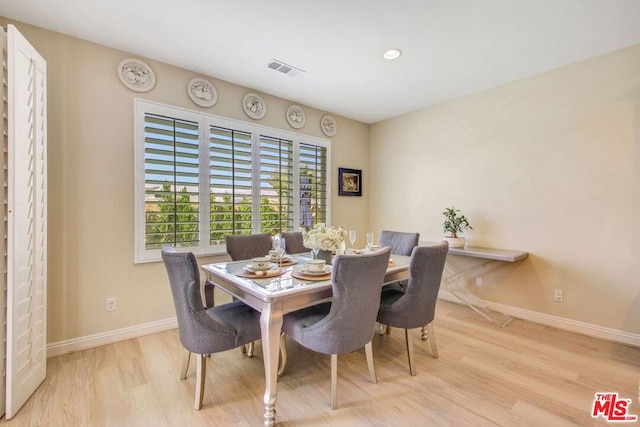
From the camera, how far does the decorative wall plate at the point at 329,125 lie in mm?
4191

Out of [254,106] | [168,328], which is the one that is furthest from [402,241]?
[168,328]

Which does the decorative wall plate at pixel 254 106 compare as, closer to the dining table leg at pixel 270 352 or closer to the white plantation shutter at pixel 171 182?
the white plantation shutter at pixel 171 182

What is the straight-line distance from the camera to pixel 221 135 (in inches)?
125

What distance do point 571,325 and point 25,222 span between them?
4672 millimetres

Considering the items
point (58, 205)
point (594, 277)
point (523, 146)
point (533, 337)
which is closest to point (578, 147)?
point (523, 146)

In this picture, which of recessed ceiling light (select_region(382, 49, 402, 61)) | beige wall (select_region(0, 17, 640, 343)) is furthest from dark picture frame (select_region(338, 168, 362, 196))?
recessed ceiling light (select_region(382, 49, 402, 61))

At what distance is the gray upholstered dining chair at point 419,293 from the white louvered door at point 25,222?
2.40m

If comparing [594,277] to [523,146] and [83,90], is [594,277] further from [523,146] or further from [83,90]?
[83,90]

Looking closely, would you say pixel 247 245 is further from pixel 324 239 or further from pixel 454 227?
pixel 454 227

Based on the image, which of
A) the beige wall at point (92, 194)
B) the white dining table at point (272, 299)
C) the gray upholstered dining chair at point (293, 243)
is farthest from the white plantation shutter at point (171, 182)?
the white dining table at point (272, 299)

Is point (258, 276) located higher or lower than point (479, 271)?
higher

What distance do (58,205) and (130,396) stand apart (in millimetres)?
1657

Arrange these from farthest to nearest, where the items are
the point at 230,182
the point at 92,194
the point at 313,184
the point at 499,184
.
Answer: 1. the point at 313,184
2. the point at 499,184
3. the point at 230,182
4. the point at 92,194

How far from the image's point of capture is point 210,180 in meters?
3.07
